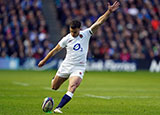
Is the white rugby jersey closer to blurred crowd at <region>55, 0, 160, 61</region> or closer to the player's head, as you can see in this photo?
the player's head

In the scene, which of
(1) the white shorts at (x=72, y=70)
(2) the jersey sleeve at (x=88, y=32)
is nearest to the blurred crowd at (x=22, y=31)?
(2) the jersey sleeve at (x=88, y=32)

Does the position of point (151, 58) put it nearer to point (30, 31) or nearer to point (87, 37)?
point (30, 31)

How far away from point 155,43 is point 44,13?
9060 mm

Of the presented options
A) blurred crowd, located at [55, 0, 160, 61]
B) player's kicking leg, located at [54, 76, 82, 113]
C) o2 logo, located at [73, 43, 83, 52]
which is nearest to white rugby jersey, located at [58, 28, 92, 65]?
o2 logo, located at [73, 43, 83, 52]

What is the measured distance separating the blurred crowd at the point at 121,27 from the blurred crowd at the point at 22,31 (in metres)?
2.13

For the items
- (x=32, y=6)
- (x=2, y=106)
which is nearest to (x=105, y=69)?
(x=32, y=6)

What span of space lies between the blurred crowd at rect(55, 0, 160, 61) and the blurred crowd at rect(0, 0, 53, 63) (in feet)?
6.99

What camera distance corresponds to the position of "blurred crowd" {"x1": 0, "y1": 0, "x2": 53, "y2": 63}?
108 ft

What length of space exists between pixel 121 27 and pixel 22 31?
24.7ft

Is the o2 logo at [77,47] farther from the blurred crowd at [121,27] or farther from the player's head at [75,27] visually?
the blurred crowd at [121,27]

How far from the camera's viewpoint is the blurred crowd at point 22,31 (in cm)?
3306

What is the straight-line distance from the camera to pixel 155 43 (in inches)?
1410

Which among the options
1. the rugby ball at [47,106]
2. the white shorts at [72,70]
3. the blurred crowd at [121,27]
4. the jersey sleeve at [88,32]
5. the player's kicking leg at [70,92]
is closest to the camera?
the player's kicking leg at [70,92]

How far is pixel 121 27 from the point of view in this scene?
3597 centimetres
